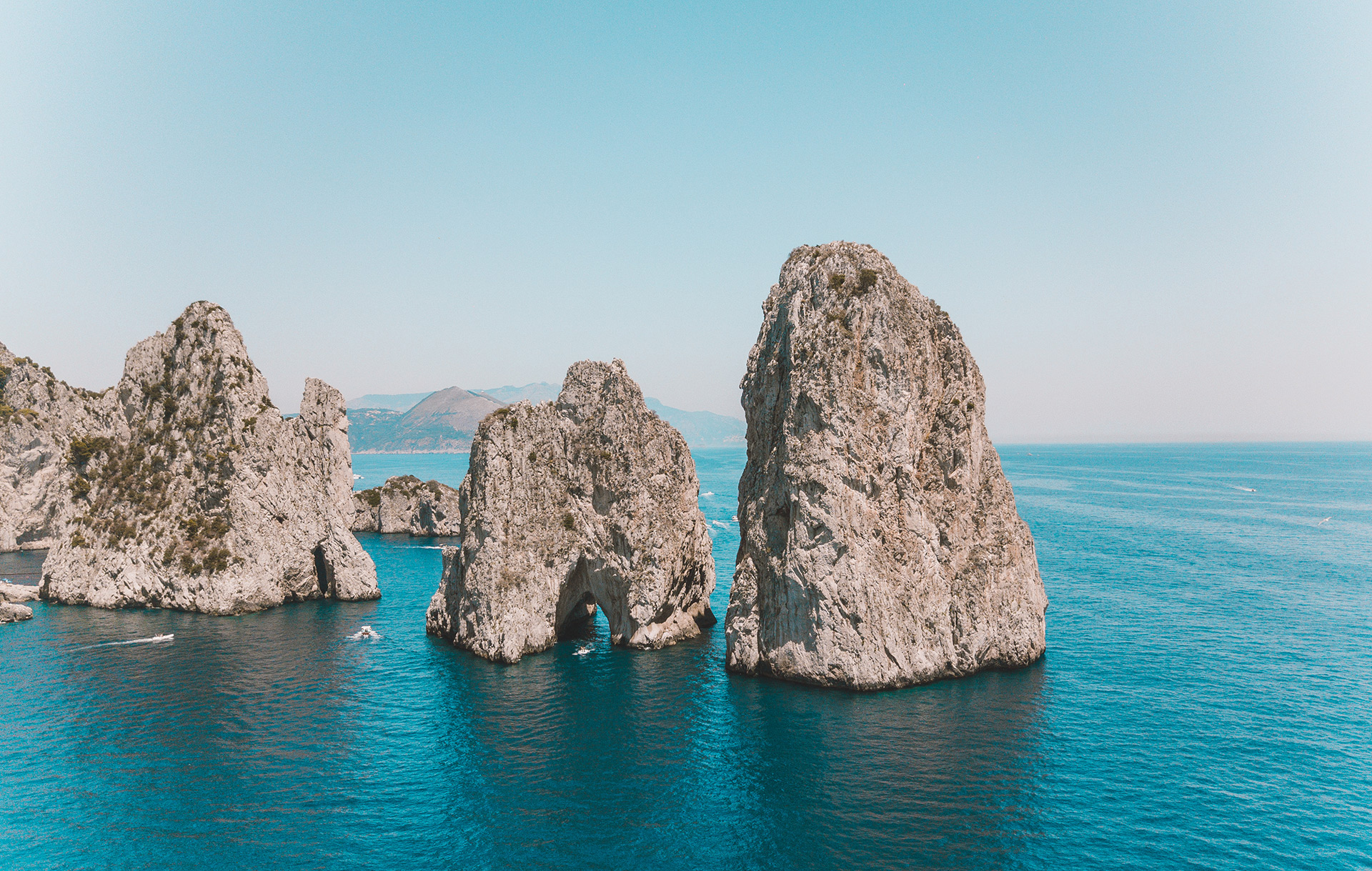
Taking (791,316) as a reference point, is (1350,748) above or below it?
below

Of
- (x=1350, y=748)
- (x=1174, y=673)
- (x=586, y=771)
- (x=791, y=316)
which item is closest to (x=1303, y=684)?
(x=1174, y=673)

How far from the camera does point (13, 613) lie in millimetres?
78312

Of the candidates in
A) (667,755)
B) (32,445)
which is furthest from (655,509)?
(32,445)

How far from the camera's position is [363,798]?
130 ft

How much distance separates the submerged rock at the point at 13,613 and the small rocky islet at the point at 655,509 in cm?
676

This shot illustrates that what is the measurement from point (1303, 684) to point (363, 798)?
6986 cm

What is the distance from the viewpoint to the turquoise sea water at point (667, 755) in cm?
3519

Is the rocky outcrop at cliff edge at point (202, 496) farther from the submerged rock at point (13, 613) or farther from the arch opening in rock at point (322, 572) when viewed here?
the submerged rock at point (13, 613)

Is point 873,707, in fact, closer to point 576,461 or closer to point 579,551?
point 579,551

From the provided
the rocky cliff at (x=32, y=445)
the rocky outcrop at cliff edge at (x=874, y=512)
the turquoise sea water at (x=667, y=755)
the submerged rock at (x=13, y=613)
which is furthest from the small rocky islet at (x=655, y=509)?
the rocky cliff at (x=32, y=445)

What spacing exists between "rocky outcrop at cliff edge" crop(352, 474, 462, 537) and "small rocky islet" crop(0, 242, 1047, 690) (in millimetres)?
57070

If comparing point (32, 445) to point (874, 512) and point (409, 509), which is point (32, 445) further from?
point (874, 512)

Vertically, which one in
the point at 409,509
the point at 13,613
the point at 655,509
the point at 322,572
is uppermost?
the point at 655,509

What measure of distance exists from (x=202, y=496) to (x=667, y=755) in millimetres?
72282
